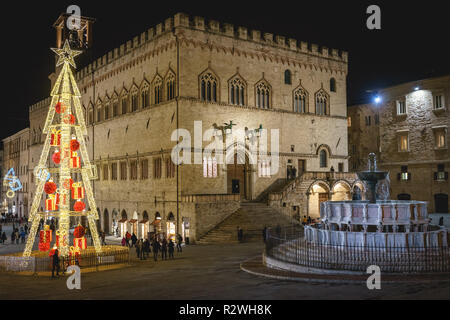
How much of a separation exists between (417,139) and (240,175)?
18.5 meters

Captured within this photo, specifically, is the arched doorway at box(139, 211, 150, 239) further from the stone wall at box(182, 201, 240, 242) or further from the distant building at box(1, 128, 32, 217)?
the distant building at box(1, 128, 32, 217)

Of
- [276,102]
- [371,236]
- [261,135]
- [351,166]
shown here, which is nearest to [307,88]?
[276,102]

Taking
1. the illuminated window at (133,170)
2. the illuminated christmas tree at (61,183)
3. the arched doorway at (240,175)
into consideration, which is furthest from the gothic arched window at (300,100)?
the illuminated christmas tree at (61,183)

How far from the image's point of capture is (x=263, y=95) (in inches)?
1516

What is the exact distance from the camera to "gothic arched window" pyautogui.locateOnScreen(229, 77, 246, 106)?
36.5 m

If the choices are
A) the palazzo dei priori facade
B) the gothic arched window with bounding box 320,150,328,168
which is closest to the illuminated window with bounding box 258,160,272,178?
the palazzo dei priori facade

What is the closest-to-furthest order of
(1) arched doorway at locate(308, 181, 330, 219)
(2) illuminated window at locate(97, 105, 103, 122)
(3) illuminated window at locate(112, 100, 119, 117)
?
(1) arched doorway at locate(308, 181, 330, 219)
(3) illuminated window at locate(112, 100, 119, 117)
(2) illuminated window at locate(97, 105, 103, 122)

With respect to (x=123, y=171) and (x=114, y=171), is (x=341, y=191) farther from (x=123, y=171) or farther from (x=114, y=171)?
(x=114, y=171)

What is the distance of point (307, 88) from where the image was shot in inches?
1639

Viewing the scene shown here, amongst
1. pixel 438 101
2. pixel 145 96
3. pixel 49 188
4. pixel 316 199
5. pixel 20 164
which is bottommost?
pixel 316 199

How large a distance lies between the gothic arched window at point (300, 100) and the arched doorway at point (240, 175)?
296 inches

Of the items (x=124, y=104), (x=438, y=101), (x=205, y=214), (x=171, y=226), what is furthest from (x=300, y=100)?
(x=171, y=226)

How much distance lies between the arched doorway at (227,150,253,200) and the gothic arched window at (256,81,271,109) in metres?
4.52
